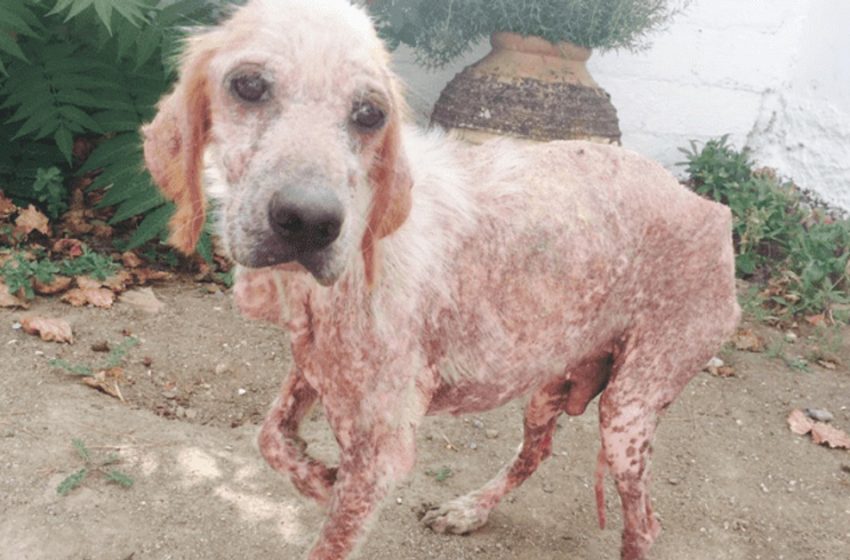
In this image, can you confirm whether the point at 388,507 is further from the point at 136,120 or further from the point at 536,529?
the point at 136,120

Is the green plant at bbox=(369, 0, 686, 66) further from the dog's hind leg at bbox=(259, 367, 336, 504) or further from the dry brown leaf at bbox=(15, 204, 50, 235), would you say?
the dog's hind leg at bbox=(259, 367, 336, 504)

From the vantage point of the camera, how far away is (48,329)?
377 cm

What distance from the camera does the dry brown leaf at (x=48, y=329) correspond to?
376 centimetres

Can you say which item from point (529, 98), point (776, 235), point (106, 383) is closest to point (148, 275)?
point (106, 383)

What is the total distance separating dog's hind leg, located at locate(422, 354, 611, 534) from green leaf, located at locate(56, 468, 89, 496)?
45.4 inches

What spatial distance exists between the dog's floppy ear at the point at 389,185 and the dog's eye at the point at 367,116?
38 millimetres

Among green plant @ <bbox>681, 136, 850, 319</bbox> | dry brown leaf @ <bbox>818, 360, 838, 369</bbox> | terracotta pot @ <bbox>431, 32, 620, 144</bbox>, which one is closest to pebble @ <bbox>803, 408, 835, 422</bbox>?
dry brown leaf @ <bbox>818, 360, 838, 369</bbox>

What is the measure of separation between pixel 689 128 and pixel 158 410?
179 inches

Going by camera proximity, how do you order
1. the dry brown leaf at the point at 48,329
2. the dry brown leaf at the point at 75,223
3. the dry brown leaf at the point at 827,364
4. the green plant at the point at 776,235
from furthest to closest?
the green plant at the point at 776,235
the dry brown leaf at the point at 827,364
the dry brown leaf at the point at 75,223
the dry brown leaf at the point at 48,329

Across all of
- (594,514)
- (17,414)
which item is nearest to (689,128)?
(594,514)

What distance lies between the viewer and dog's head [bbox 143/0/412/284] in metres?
1.66

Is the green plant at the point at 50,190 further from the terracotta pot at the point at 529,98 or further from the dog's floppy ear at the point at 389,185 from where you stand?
the dog's floppy ear at the point at 389,185

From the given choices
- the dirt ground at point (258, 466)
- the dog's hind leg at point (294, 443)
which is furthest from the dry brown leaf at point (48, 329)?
the dog's hind leg at point (294, 443)

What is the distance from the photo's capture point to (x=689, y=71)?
638 cm
